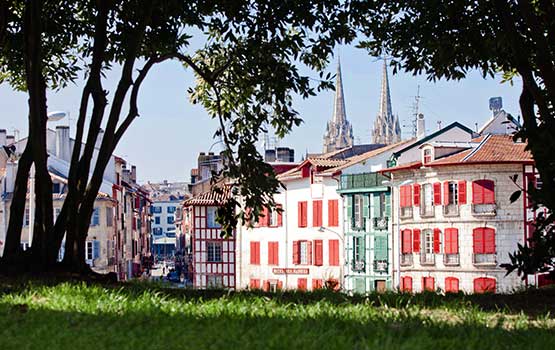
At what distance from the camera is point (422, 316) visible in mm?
8320

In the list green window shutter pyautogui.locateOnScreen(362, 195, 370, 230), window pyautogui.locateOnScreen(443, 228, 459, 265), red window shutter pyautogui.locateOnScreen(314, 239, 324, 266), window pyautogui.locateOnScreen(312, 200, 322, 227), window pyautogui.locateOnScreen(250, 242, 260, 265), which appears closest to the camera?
window pyautogui.locateOnScreen(443, 228, 459, 265)

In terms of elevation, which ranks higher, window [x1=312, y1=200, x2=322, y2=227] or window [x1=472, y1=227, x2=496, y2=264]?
window [x1=312, y1=200, x2=322, y2=227]

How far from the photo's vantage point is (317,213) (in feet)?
239

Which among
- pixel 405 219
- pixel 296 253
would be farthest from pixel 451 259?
pixel 296 253

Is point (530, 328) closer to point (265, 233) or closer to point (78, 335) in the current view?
point (78, 335)

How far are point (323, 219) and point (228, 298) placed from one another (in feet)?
204

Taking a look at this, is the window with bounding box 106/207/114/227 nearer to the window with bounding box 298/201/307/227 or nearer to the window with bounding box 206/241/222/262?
the window with bounding box 206/241/222/262

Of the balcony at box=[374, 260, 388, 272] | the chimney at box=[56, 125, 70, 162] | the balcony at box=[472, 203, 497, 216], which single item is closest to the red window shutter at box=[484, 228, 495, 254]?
the balcony at box=[472, 203, 497, 216]

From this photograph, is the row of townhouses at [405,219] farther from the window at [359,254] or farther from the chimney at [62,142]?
the chimney at [62,142]

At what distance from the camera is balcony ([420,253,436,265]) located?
63844mm

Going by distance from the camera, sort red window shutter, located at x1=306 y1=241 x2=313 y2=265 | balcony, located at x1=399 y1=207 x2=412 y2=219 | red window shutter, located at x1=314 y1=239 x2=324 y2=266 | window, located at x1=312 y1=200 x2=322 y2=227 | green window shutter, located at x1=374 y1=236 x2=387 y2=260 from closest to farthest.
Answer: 1. balcony, located at x1=399 y1=207 x2=412 y2=219
2. green window shutter, located at x1=374 y1=236 x2=387 y2=260
3. red window shutter, located at x1=314 y1=239 x2=324 y2=266
4. window, located at x1=312 y1=200 x2=322 y2=227
5. red window shutter, located at x1=306 y1=241 x2=313 y2=265

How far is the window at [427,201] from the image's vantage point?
6457 centimetres

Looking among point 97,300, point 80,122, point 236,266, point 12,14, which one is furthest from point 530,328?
point 236,266

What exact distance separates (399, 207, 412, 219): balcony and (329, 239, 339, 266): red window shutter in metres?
6.19
